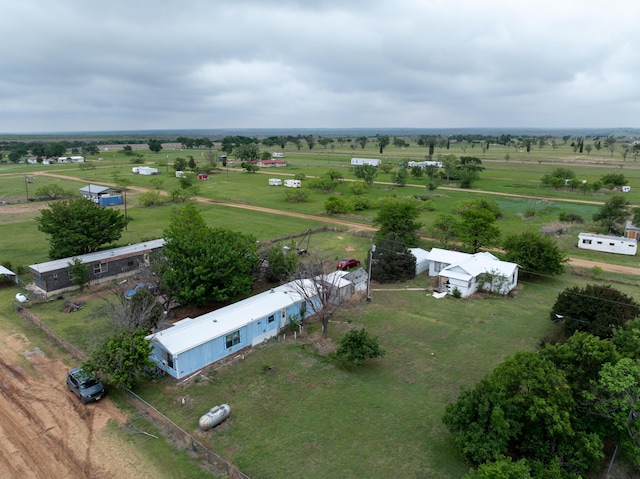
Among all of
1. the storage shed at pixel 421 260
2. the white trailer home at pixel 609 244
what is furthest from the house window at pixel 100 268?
the white trailer home at pixel 609 244

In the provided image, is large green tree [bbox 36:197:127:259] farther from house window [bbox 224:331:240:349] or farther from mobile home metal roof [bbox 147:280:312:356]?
house window [bbox 224:331:240:349]

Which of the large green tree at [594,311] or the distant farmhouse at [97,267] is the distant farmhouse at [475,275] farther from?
the distant farmhouse at [97,267]

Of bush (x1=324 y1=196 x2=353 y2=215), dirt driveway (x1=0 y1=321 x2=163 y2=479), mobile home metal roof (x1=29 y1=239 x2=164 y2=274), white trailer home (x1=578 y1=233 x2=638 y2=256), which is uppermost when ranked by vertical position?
bush (x1=324 y1=196 x2=353 y2=215)

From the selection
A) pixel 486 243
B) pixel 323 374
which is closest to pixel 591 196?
pixel 486 243

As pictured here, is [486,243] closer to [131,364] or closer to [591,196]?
[131,364]

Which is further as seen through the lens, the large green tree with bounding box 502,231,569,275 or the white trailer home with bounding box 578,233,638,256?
the white trailer home with bounding box 578,233,638,256

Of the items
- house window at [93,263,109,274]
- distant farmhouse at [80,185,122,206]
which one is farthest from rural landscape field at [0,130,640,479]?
distant farmhouse at [80,185,122,206]

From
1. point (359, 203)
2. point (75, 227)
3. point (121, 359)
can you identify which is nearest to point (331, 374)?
point (121, 359)
